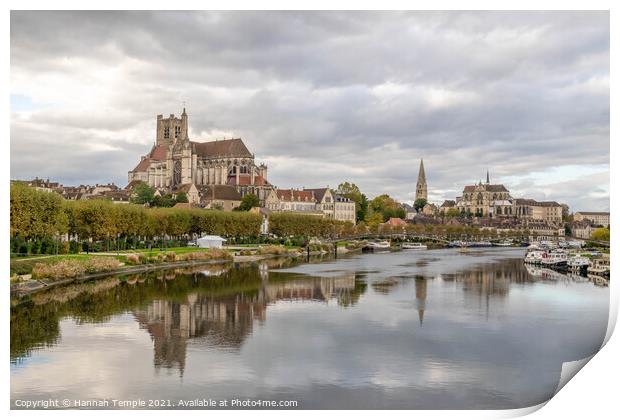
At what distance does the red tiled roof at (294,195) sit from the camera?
71375 millimetres

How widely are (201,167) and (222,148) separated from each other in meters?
3.27

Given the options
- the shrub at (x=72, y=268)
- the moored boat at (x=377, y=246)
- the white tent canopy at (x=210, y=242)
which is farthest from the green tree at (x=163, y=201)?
the shrub at (x=72, y=268)

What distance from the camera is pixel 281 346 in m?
13.3

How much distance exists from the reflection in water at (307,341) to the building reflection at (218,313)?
1.9 inches

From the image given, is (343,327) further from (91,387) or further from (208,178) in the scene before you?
(208,178)

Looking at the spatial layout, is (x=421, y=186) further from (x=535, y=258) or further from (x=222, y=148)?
(x=535, y=258)

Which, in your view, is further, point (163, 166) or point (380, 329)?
point (163, 166)

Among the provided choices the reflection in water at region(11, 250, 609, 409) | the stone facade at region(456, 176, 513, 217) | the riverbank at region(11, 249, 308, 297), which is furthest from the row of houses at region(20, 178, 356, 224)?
the reflection in water at region(11, 250, 609, 409)

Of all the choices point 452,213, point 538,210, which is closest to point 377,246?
point 452,213

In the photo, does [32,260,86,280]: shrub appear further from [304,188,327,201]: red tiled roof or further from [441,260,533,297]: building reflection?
[304,188,327,201]: red tiled roof

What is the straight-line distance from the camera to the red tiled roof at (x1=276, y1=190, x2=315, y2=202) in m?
71.4

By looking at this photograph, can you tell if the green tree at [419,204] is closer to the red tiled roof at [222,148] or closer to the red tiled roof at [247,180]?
the red tiled roof at [222,148]
